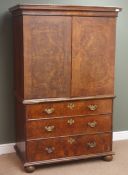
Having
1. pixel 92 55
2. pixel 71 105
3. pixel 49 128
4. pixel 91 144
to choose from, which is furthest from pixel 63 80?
pixel 91 144

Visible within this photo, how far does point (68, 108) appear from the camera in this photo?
3.15 metres

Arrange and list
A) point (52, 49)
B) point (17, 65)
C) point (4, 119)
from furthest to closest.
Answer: point (4, 119) < point (17, 65) < point (52, 49)

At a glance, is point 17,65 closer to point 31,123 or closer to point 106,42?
point 31,123

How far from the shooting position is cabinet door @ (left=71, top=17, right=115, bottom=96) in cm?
306

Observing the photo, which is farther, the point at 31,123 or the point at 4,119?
the point at 4,119

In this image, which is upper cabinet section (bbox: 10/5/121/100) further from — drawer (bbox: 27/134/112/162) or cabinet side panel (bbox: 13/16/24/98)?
drawer (bbox: 27/134/112/162)

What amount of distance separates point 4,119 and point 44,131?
2.03 feet

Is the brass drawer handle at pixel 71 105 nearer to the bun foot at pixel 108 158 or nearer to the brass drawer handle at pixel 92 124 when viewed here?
the brass drawer handle at pixel 92 124

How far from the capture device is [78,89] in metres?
3.14

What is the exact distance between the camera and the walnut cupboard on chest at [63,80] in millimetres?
2943

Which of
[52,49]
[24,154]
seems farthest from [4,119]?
[52,49]

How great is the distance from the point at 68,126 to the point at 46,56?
0.75 m

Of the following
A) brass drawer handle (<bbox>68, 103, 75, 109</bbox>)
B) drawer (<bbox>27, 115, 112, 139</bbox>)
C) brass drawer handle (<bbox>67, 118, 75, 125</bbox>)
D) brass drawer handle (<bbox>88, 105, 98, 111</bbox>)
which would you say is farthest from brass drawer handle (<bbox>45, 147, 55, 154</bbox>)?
brass drawer handle (<bbox>88, 105, 98, 111</bbox>)

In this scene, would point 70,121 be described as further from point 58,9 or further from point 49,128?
point 58,9
